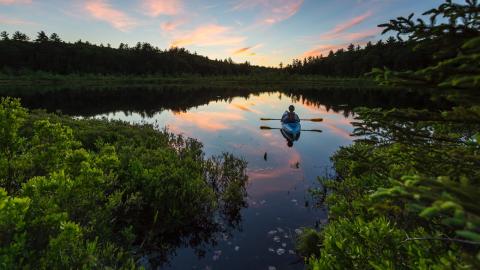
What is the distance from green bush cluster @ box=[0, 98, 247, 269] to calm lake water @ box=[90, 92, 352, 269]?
94cm

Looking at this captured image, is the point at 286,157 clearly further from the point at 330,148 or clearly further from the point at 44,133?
the point at 44,133

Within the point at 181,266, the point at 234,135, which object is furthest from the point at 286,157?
the point at 181,266

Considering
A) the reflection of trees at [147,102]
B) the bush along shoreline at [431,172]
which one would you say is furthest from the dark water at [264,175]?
the bush along shoreline at [431,172]

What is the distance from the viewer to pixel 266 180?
16.5m

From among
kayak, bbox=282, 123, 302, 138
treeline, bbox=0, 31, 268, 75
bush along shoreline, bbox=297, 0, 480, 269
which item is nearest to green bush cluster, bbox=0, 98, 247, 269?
bush along shoreline, bbox=297, 0, 480, 269

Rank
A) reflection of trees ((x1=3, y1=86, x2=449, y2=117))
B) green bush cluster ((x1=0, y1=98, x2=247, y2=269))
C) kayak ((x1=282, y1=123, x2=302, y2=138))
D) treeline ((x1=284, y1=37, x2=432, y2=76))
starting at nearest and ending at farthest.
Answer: green bush cluster ((x1=0, y1=98, x2=247, y2=269)) → kayak ((x1=282, y1=123, x2=302, y2=138)) → reflection of trees ((x1=3, y1=86, x2=449, y2=117)) → treeline ((x1=284, y1=37, x2=432, y2=76))

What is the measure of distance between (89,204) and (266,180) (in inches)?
409

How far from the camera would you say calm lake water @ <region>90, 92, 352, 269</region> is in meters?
9.73

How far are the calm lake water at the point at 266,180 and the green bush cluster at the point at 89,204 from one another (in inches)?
36.9

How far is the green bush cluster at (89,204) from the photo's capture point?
5625 mm

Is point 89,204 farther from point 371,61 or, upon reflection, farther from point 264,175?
point 371,61

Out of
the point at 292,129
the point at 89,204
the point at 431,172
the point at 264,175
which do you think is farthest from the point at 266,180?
the point at 431,172

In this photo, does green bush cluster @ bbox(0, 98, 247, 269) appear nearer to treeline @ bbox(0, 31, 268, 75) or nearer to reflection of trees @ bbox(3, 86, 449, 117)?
reflection of trees @ bbox(3, 86, 449, 117)

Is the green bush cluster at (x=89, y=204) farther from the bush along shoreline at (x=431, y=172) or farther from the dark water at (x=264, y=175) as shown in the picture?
the bush along shoreline at (x=431, y=172)
